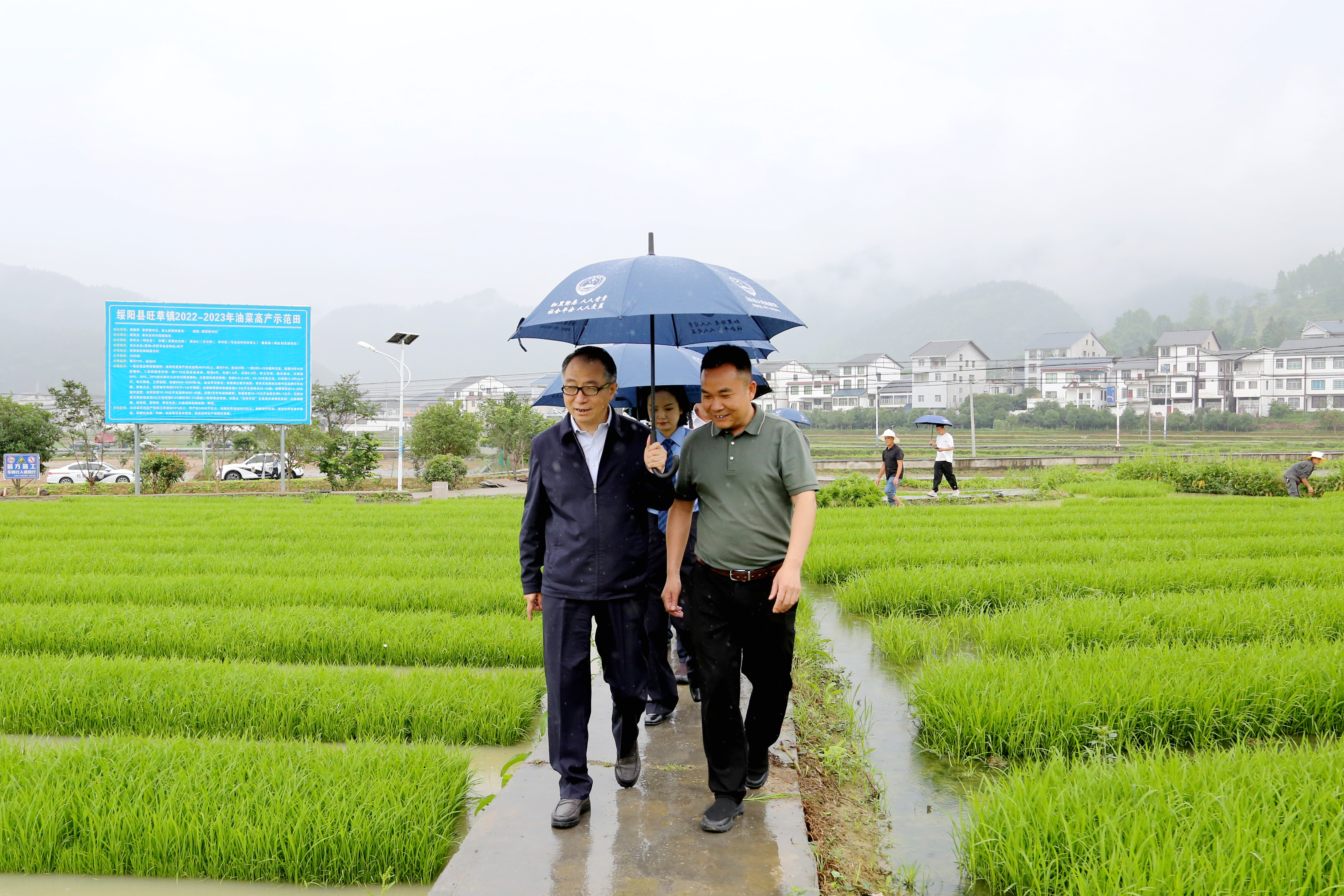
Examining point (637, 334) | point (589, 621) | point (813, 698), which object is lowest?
point (813, 698)

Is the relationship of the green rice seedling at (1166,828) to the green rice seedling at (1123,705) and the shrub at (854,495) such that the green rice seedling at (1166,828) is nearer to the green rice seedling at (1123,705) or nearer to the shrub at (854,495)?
the green rice seedling at (1123,705)

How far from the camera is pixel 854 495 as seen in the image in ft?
53.2

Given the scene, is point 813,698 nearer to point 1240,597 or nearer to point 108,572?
point 1240,597

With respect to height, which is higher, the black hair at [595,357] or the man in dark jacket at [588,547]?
the black hair at [595,357]

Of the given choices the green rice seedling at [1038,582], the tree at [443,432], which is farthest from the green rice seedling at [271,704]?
the tree at [443,432]

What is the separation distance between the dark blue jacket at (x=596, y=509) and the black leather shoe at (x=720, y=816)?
76 centimetres

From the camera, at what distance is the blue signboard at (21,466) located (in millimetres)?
22828

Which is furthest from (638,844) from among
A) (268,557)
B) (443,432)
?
(443,432)

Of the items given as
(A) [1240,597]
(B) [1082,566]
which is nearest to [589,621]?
(A) [1240,597]

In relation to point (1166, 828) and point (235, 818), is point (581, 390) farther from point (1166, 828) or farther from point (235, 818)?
point (1166, 828)

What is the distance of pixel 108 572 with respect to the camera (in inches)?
341

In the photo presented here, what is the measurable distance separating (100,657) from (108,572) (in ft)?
13.8

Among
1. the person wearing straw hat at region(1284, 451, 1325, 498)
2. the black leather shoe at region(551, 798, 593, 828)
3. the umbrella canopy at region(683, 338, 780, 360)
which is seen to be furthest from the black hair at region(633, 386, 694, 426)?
the person wearing straw hat at region(1284, 451, 1325, 498)

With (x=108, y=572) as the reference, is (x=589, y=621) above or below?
above
